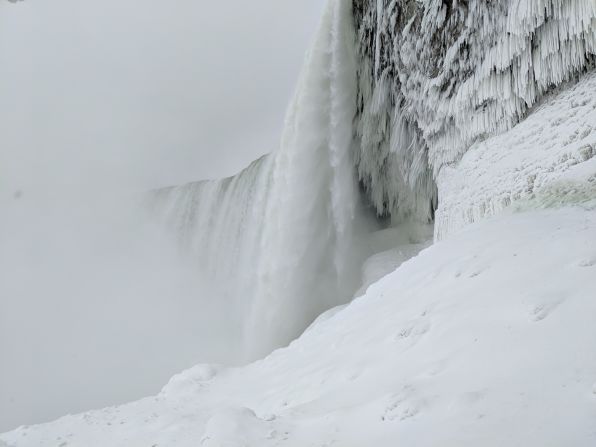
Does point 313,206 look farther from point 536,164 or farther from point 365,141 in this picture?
point 536,164

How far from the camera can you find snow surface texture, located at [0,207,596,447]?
2.23 m

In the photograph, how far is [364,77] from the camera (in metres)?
12.1

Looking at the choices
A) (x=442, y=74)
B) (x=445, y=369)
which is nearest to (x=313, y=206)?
(x=442, y=74)

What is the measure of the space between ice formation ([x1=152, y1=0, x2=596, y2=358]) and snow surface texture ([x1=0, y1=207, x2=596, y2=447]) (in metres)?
3.27

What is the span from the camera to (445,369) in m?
2.84

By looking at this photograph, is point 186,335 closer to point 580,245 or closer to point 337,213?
point 337,213

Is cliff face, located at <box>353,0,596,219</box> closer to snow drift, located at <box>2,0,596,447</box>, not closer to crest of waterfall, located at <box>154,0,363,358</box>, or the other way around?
snow drift, located at <box>2,0,596,447</box>

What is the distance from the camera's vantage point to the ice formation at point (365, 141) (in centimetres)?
756

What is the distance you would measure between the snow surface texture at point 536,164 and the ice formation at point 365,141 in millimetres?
190

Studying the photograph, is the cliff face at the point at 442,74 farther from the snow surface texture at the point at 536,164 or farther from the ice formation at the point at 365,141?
the snow surface texture at the point at 536,164

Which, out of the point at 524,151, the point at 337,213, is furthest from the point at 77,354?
the point at 524,151

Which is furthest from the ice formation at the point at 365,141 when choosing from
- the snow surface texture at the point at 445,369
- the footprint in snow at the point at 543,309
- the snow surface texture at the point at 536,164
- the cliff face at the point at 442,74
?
the footprint in snow at the point at 543,309

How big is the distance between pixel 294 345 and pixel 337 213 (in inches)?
279

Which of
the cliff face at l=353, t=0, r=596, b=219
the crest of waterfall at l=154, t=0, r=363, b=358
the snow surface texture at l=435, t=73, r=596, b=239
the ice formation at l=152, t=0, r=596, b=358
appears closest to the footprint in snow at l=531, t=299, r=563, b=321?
the snow surface texture at l=435, t=73, r=596, b=239
